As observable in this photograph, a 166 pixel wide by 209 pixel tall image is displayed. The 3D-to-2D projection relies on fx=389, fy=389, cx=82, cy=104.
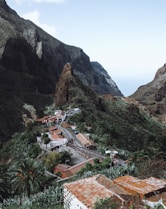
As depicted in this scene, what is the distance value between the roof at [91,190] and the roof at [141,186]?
117cm

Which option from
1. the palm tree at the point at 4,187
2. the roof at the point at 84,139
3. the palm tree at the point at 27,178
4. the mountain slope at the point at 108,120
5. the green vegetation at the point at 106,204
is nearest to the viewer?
the green vegetation at the point at 106,204

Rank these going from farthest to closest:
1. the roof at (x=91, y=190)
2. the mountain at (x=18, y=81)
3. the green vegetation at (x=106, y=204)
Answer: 1. the mountain at (x=18, y=81)
2. the roof at (x=91, y=190)
3. the green vegetation at (x=106, y=204)

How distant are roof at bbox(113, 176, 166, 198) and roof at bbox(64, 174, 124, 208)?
1.17m

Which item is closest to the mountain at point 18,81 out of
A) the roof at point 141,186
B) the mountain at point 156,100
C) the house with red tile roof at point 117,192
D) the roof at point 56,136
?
the mountain at point 156,100

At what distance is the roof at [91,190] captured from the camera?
2546 centimetres

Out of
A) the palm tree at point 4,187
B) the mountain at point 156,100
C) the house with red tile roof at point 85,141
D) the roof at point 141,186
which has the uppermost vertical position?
the mountain at point 156,100

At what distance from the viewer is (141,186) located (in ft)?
88.0

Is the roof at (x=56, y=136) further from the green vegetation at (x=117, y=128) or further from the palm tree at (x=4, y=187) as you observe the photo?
the palm tree at (x=4, y=187)

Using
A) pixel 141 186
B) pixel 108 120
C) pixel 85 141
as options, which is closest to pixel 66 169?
pixel 85 141

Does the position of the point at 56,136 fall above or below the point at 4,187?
above

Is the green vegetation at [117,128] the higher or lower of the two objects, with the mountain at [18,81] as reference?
lower

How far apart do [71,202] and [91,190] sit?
1735 millimetres

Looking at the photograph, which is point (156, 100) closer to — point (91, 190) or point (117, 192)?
point (91, 190)

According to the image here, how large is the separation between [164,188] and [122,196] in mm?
3520
